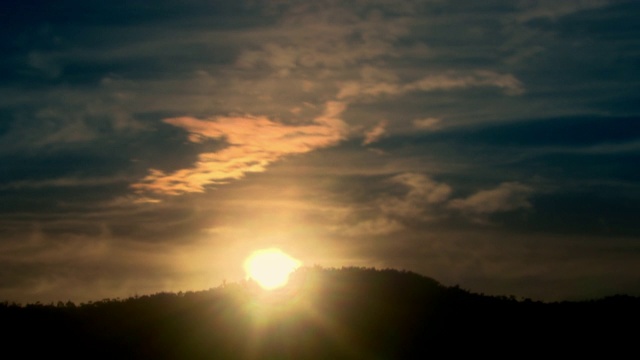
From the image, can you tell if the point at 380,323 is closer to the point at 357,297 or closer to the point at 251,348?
the point at 357,297

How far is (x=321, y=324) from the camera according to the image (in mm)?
37438

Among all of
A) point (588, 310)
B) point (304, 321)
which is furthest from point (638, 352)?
point (304, 321)

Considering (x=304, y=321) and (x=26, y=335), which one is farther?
(x=304, y=321)

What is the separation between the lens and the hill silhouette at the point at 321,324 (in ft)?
115

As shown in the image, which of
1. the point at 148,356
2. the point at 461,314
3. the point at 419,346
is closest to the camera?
the point at 148,356

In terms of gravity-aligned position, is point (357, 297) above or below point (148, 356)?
above

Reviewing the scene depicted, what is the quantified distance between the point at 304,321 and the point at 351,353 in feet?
10.6

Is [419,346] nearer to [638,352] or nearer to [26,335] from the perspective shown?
[638,352]

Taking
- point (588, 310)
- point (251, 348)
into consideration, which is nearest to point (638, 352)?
point (588, 310)

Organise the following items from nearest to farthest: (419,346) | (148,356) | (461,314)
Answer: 1. (148,356)
2. (419,346)
3. (461,314)

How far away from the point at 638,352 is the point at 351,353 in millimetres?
13151

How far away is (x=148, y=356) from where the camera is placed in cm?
3406

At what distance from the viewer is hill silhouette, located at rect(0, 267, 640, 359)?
1384 inches

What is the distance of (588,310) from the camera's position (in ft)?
139
